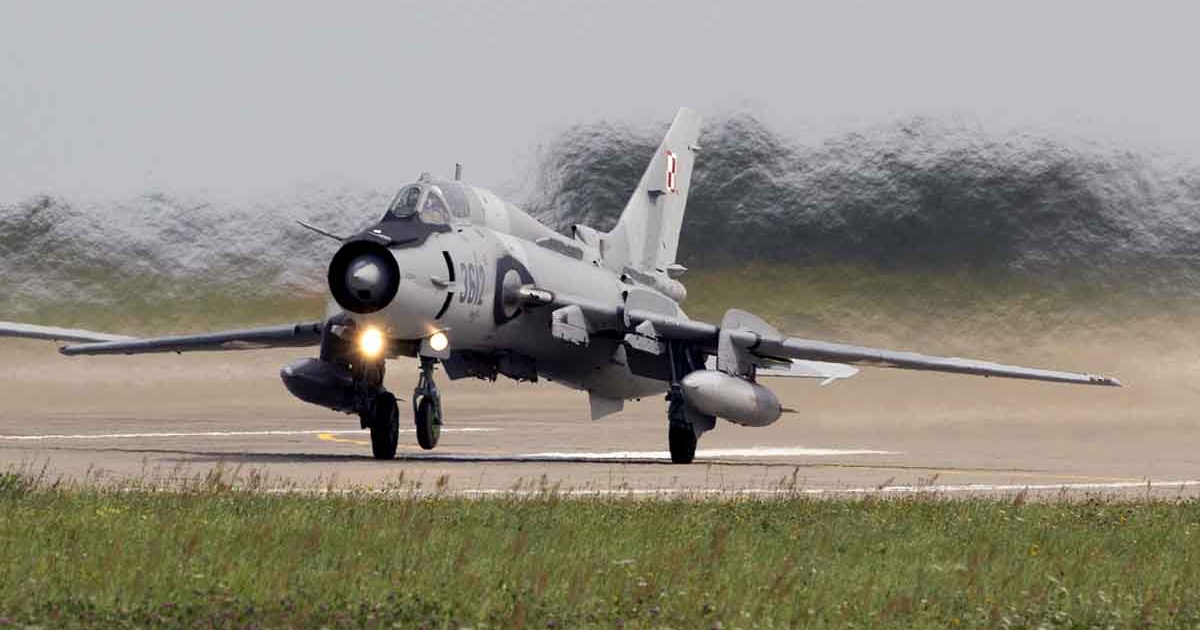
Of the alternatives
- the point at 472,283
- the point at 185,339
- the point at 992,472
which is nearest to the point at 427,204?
the point at 472,283

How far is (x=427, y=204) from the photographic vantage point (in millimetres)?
26547

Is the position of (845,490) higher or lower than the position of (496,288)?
lower

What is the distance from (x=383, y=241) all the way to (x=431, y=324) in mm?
1487

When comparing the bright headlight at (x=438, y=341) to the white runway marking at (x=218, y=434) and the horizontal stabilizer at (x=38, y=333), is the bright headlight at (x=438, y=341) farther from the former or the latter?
the white runway marking at (x=218, y=434)

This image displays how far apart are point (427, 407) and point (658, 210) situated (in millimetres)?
9212

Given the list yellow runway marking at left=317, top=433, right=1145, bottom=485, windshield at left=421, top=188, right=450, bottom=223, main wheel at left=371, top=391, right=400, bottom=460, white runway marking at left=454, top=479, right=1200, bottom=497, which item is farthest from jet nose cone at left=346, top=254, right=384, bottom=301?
yellow runway marking at left=317, top=433, right=1145, bottom=485

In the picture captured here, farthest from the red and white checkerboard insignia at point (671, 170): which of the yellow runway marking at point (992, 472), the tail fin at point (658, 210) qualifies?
the yellow runway marking at point (992, 472)

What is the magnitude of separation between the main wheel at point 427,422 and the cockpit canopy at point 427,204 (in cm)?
258

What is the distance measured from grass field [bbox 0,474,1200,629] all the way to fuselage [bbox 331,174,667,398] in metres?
6.40

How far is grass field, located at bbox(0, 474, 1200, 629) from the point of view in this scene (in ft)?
39.0

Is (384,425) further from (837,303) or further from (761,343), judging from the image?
(837,303)

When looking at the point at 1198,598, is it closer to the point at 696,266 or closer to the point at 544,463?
the point at 544,463

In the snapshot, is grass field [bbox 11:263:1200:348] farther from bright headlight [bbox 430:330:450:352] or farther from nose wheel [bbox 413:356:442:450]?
bright headlight [bbox 430:330:450:352]

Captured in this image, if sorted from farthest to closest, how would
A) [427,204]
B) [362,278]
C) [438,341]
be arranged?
1. [438,341]
2. [427,204]
3. [362,278]
